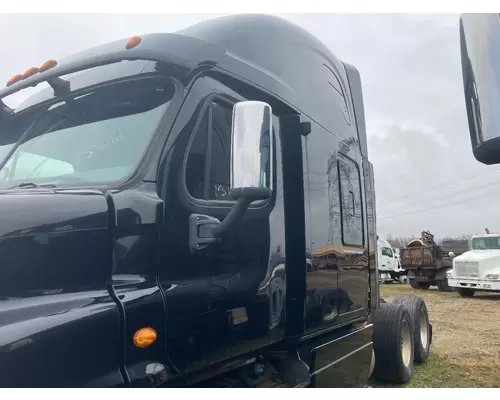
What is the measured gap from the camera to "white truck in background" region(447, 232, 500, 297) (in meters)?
16.7

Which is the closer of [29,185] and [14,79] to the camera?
[29,185]

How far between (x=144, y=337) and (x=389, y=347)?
416 cm

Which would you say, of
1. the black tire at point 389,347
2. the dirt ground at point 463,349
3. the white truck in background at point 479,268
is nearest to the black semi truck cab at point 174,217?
the black tire at point 389,347

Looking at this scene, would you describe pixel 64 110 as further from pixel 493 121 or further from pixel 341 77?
pixel 341 77

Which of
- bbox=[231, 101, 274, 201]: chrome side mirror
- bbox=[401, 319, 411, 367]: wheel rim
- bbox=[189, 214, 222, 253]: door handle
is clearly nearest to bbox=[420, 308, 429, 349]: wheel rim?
bbox=[401, 319, 411, 367]: wheel rim

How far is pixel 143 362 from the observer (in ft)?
6.77

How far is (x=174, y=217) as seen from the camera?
90.7 inches

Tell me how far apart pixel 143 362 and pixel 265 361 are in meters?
1.30

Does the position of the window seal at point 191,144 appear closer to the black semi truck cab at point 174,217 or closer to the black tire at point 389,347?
the black semi truck cab at point 174,217

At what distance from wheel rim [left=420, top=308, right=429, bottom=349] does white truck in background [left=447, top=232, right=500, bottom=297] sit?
1093 centimetres

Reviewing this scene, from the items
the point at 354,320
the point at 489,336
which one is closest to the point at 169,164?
the point at 354,320

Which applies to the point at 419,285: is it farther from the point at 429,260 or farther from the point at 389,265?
the point at 389,265

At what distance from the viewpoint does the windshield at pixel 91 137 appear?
234 cm

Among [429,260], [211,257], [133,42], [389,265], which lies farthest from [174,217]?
[389,265]
